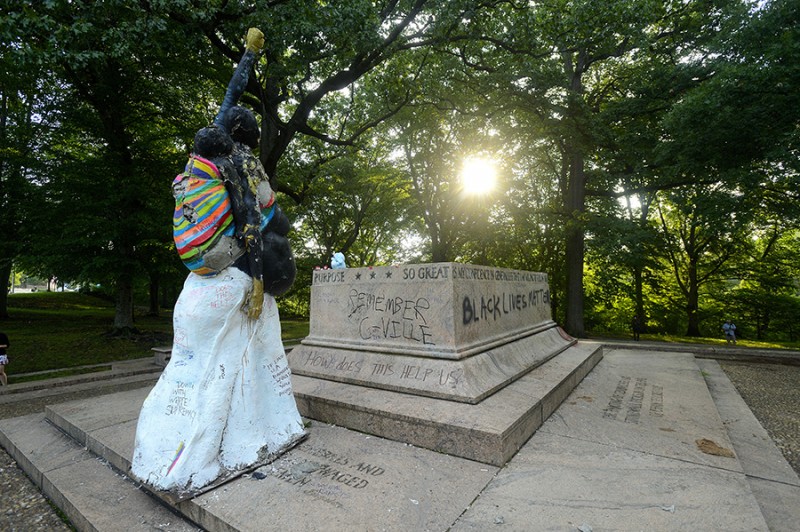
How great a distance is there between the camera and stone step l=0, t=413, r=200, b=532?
250 cm

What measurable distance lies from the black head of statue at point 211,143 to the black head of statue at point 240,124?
19cm

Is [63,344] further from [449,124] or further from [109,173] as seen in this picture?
[449,124]

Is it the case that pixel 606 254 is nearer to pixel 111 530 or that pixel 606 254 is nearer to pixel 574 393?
pixel 574 393

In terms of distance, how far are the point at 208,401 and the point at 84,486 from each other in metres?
1.38

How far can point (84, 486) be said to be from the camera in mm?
2947

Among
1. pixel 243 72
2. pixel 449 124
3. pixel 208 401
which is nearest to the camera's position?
pixel 208 401

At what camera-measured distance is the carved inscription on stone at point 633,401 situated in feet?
14.8

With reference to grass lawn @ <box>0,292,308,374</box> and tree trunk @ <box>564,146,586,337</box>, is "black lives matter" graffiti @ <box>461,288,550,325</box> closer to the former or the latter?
tree trunk @ <box>564,146,586,337</box>

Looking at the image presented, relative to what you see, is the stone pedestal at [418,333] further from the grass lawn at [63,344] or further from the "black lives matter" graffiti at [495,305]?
the grass lawn at [63,344]

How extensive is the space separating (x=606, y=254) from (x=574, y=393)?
10055 millimetres

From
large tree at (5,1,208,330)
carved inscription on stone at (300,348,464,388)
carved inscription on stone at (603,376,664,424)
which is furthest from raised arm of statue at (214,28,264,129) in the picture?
large tree at (5,1,208,330)

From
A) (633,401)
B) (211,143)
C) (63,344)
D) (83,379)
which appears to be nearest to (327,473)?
(211,143)

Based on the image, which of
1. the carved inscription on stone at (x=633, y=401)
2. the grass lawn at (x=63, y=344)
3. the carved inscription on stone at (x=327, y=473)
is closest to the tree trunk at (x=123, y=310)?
the grass lawn at (x=63, y=344)

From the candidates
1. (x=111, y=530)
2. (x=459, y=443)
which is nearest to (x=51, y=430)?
(x=111, y=530)
